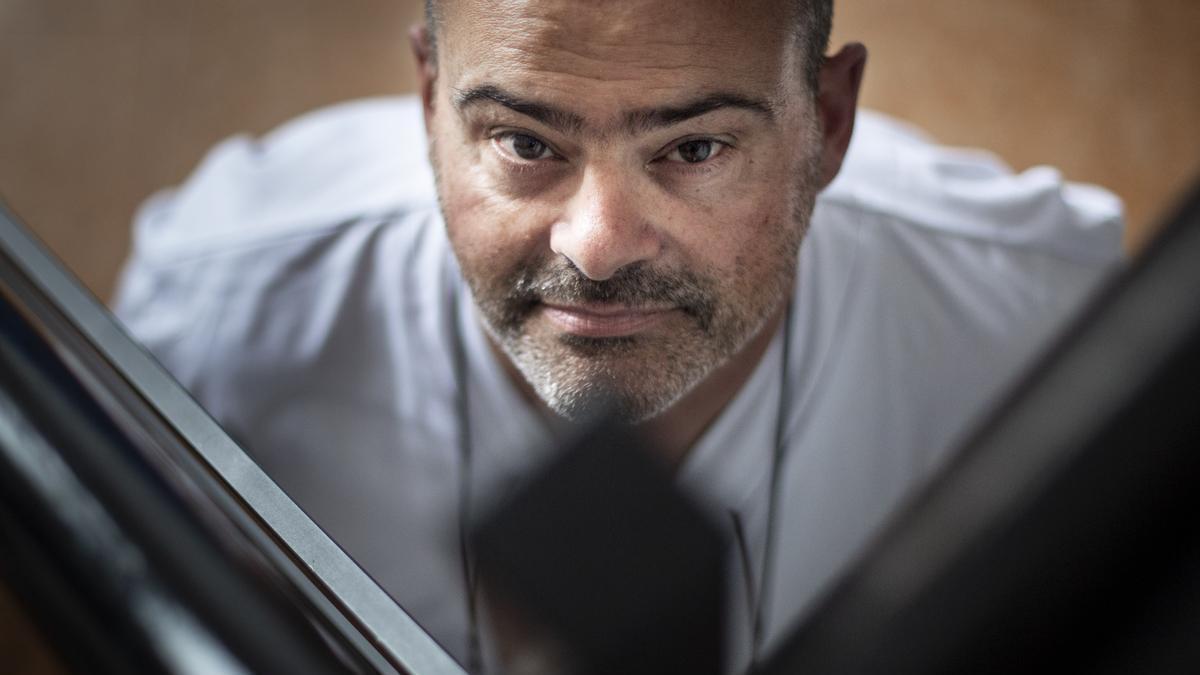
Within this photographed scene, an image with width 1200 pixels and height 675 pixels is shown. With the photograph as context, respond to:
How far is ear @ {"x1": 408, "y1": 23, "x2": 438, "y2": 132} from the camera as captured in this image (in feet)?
1.10

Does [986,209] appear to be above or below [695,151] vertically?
below

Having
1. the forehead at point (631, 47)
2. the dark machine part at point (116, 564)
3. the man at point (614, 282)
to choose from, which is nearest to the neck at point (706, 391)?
the man at point (614, 282)

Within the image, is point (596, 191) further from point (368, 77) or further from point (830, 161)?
point (368, 77)

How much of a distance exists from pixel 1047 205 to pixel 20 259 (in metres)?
0.43

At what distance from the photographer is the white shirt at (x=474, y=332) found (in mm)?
414

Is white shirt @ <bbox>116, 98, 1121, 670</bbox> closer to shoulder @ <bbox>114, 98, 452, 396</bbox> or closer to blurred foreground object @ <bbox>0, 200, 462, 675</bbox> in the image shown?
shoulder @ <bbox>114, 98, 452, 396</bbox>

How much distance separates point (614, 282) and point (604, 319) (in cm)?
2

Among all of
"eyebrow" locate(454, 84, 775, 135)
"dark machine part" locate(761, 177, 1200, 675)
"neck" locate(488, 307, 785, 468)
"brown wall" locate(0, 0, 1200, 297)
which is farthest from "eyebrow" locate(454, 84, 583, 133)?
"brown wall" locate(0, 0, 1200, 297)

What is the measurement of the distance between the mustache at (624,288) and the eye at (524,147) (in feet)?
0.09

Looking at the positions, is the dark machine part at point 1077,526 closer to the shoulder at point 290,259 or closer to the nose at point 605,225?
the nose at point 605,225

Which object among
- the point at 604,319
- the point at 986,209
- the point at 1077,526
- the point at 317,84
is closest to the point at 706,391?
the point at 604,319

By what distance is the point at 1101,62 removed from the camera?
716mm

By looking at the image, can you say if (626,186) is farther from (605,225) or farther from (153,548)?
(153,548)

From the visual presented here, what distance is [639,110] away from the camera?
0.28 meters
